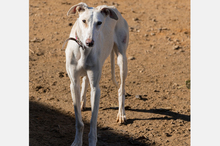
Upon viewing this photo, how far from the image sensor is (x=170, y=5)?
13.3m

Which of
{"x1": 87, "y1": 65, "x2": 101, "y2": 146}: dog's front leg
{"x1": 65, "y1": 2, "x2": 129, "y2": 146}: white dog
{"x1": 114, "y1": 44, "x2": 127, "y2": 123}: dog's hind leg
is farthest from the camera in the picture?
{"x1": 114, "y1": 44, "x2": 127, "y2": 123}: dog's hind leg

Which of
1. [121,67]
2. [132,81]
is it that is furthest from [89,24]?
[132,81]

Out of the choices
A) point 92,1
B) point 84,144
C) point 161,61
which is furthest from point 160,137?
point 92,1

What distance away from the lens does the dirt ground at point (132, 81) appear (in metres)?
6.20

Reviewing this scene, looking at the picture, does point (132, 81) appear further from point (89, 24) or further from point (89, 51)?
point (89, 24)

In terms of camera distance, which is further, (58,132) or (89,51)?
(58,132)

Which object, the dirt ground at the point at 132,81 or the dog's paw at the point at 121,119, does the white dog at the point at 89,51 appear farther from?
the dog's paw at the point at 121,119

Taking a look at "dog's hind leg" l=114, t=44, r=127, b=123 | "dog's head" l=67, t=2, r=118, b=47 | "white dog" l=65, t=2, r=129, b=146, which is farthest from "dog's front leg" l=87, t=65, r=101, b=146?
"dog's hind leg" l=114, t=44, r=127, b=123

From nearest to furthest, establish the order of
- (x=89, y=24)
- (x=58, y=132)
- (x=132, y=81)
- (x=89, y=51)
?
(x=89, y=24), (x=89, y=51), (x=58, y=132), (x=132, y=81)

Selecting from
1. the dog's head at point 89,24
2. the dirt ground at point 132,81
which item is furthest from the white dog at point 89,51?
the dirt ground at point 132,81

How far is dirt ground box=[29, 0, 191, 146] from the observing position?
620cm

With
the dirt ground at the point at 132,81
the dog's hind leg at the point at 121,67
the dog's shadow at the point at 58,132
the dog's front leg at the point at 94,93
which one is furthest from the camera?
the dog's hind leg at the point at 121,67

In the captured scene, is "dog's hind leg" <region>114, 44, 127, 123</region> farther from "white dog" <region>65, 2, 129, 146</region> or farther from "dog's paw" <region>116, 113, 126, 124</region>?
"white dog" <region>65, 2, 129, 146</region>

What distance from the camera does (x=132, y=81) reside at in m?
8.38
